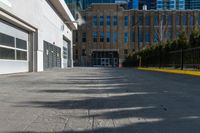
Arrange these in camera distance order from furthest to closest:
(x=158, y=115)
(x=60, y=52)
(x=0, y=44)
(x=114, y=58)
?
(x=114, y=58) → (x=60, y=52) → (x=0, y=44) → (x=158, y=115)

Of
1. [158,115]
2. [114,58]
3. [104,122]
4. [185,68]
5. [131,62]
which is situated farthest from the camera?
[114,58]

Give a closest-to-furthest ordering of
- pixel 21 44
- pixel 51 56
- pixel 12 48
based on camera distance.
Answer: pixel 12 48 < pixel 21 44 < pixel 51 56

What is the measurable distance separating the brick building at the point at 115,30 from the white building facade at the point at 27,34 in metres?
47.6

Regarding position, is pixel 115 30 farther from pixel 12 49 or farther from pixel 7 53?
pixel 7 53

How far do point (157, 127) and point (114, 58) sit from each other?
3709 inches

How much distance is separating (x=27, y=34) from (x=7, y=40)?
655cm

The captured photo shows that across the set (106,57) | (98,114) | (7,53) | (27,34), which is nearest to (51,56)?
(27,34)

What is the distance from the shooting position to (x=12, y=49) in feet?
95.7

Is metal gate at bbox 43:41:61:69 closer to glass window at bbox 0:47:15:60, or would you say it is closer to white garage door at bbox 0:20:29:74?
white garage door at bbox 0:20:29:74

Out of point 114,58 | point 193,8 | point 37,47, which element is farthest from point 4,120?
point 193,8

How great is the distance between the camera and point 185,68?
98.4 ft

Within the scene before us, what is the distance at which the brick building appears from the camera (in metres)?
98.3

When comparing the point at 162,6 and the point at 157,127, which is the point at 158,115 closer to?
the point at 157,127

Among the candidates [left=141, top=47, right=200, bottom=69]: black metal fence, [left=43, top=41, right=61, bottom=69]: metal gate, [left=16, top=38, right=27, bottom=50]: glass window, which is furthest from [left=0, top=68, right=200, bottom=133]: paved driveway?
[left=43, top=41, right=61, bottom=69]: metal gate
